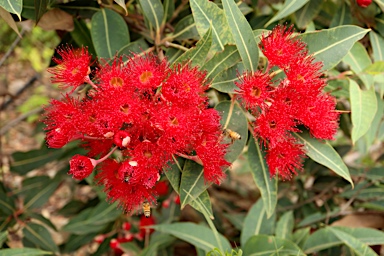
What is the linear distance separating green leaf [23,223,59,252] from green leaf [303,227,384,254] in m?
1.06

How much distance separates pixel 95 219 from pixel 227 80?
3.54 feet

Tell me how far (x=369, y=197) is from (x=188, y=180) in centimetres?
118

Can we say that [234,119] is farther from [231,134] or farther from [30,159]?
[30,159]

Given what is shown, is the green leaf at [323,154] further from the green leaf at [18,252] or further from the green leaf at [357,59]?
the green leaf at [18,252]

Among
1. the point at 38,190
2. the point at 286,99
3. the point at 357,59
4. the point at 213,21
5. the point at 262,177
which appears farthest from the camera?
the point at 38,190

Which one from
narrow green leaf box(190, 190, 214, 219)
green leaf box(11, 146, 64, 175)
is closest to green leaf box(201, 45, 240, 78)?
narrow green leaf box(190, 190, 214, 219)

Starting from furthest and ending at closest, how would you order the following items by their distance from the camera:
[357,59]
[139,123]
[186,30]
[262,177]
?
[357,59] → [186,30] → [262,177] → [139,123]

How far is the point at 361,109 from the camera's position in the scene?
1614mm

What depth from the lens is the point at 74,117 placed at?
4.10 feet

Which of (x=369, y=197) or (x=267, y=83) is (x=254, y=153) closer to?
(x=267, y=83)

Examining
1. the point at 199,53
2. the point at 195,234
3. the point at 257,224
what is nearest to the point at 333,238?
the point at 257,224

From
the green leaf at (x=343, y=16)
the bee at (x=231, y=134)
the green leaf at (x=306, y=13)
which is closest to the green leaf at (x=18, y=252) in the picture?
the bee at (x=231, y=134)

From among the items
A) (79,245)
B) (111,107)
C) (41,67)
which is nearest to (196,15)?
(111,107)

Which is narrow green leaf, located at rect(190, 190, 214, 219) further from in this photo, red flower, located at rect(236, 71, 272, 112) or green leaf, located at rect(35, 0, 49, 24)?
green leaf, located at rect(35, 0, 49, 24)
